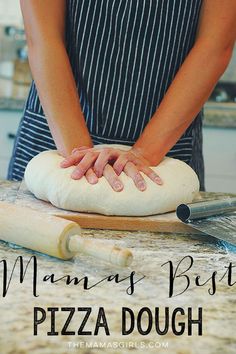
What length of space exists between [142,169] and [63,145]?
17 cm

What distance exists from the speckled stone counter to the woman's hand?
114 millimetres

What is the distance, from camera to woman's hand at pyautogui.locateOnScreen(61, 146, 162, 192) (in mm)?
1021

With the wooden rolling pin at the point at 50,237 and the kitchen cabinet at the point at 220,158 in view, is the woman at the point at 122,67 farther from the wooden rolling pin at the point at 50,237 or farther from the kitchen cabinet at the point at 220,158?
the kitchen cabinet at the point at 220,158

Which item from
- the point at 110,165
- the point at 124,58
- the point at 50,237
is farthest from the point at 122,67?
the point at 50,237

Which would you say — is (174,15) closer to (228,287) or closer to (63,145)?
(63,145)

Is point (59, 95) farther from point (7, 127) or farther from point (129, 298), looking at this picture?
point (7, 127)

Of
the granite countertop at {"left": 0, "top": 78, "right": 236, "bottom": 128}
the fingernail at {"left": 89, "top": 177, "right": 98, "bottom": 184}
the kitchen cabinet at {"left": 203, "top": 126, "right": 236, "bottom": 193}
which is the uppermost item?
the fingernail at {"left": 89, "top": 177, "right": 98, "bottom": 184}

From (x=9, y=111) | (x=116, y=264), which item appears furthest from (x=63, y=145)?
(x=9, y=111)

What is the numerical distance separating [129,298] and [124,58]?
72 centimetres

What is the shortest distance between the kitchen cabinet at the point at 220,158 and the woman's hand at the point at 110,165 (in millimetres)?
1172

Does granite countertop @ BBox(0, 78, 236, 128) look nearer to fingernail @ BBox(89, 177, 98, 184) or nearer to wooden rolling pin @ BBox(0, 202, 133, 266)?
fingernail @ BBox(89, 177, 98, 184)

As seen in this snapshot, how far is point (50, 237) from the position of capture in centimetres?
79

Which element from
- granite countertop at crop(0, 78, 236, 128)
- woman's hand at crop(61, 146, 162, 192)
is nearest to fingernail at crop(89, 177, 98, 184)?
woman's hand at crop(61, 146, 162, 192)

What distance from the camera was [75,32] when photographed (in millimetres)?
1317
